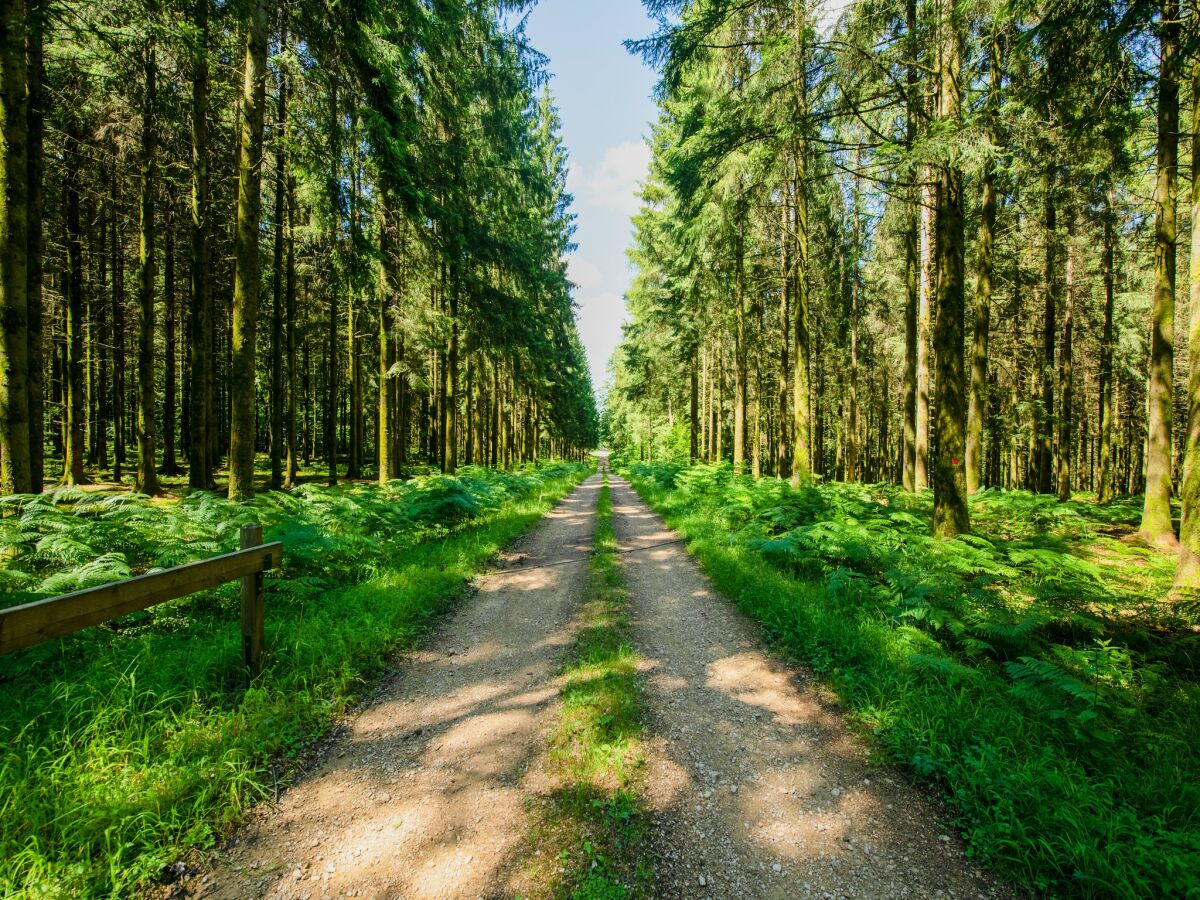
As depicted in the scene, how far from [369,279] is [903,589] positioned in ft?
37.3

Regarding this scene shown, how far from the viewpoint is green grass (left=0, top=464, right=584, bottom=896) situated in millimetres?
2352

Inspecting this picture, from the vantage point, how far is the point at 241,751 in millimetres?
3025

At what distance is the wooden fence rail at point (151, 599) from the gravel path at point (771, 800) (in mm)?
3556

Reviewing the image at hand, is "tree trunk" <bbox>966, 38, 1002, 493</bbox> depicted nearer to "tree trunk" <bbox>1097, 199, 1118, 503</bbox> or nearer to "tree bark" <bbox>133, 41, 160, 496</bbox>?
"tree trunk" <bbox>1097, 199, 1118, 503</bbox>

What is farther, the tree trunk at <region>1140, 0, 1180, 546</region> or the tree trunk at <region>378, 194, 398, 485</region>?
the tree trunk at <region>378, 194, 398, 485</region>

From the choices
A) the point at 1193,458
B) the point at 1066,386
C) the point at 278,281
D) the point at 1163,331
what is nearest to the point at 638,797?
the point at 1193,458

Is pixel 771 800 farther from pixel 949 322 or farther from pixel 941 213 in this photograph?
pixel 941 213

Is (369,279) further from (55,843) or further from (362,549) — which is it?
(55,843)

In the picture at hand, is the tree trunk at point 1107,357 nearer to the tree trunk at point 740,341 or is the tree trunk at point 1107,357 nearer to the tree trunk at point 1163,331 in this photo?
the tree trunk at point 1163,331

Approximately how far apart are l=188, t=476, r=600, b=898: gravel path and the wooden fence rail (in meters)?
1.34

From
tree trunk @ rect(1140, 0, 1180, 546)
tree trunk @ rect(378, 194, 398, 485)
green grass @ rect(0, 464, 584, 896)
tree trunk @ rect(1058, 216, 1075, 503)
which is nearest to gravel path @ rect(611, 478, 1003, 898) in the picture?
green grass @ rect(0, 464, 584, 896)

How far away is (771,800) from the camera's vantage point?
2865mm

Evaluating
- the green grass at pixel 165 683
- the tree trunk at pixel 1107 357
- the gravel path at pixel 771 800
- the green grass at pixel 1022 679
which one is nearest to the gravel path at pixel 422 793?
the green grass at pixel 165 683

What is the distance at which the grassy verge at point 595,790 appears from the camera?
91.1 inches
